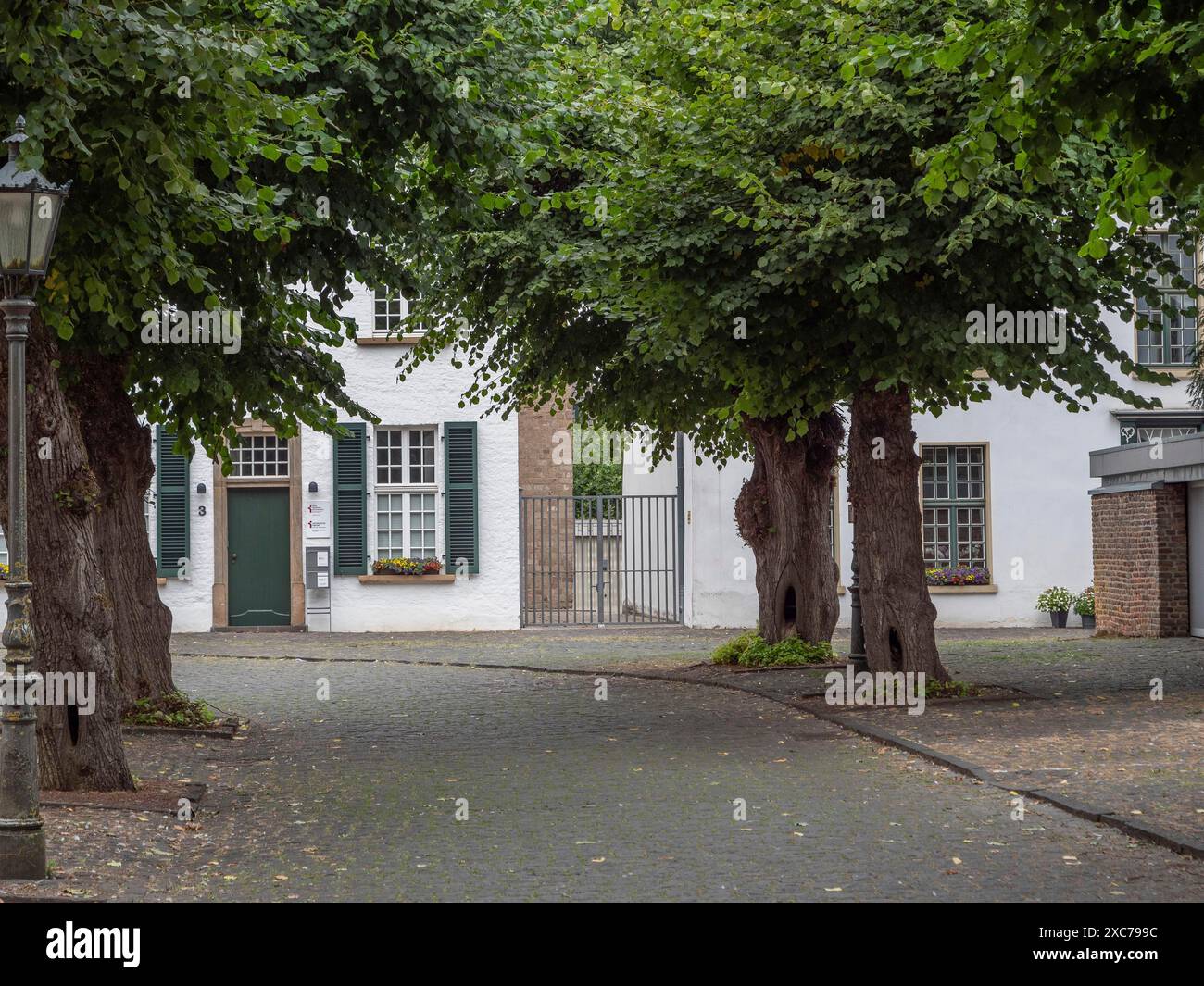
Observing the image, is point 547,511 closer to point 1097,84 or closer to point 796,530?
point 796,530

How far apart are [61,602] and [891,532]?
8.18 metres

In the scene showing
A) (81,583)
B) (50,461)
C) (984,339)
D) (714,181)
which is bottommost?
(81,583)

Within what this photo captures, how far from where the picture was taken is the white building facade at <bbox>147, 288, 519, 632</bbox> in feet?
88.8

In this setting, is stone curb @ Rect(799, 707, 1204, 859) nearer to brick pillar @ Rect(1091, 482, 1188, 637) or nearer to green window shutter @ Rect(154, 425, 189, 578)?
brick pillar @ Rect(1091, 482, 1188, 637)

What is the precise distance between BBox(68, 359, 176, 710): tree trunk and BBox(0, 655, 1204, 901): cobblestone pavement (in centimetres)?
110

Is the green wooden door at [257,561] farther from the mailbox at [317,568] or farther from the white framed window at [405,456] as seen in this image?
the white framed window at [405,456]

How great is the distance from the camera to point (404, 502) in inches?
1089

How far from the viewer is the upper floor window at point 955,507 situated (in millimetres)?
28328

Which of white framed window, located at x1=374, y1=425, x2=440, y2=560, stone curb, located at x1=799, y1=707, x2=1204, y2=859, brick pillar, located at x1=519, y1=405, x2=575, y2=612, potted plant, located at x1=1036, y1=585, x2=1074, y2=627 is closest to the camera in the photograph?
stone curb, located at x1=799, y1=707, x2=1204, y2=859

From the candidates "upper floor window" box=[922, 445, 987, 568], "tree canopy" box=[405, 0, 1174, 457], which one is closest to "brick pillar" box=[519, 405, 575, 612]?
"upper floor window" box=[922, 445, 987, 568]
